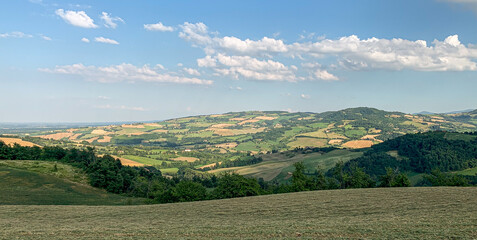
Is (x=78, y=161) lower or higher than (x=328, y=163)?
higher

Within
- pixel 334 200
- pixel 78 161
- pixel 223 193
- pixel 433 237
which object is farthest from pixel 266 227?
pixel 78 161

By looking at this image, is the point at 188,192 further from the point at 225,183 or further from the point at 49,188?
the point at 49,188

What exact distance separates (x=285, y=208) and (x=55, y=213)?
36731mm

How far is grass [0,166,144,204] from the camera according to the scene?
63156 mm

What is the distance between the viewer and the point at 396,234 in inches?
883

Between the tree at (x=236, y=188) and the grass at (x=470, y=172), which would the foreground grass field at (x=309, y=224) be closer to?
the tree at (x=236, y=188)

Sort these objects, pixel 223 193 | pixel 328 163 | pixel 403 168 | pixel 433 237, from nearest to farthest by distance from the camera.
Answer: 1. pixel 433 237
2. pixel 223 193
3. pixel 403 168
4. pixel 328 163

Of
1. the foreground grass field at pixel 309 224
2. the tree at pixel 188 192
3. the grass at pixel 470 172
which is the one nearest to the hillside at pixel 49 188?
the tree at pixel 188 192

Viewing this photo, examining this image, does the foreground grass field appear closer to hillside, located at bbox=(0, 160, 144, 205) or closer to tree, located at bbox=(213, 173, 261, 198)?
hillside, located at bbox=(0, 160, 144, 205)

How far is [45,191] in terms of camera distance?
7394cm

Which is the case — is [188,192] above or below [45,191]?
below

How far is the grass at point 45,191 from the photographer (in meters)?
63.2

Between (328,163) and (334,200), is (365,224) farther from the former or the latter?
(328,163)

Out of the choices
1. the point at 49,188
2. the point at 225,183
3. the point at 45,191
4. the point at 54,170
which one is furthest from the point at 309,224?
the point at 54,170
